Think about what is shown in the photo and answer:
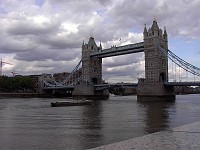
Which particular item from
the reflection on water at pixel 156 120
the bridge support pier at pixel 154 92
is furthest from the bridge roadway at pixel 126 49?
the reflection on water at pixel 156 120

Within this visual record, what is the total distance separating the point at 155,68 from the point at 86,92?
81.2 feet

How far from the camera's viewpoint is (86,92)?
Answer: 98062 millimetres

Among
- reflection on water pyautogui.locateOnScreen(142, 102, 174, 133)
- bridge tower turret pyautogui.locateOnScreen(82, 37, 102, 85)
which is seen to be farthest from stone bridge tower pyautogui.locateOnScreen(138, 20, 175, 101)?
reflection on water pyautogui.locateOnScreen(142, 102, 174, 133)

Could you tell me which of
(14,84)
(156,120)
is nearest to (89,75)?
(14,84)

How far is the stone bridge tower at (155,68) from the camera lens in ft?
256

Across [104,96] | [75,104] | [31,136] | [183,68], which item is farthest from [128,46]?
[31,136]

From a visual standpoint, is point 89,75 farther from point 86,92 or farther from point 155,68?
point 155,68

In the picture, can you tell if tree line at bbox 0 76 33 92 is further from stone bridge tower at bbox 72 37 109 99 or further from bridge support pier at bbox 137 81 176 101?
bridge support pier at bbox 137 81 176 101

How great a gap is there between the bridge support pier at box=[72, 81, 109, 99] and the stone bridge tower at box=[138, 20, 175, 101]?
18.7m

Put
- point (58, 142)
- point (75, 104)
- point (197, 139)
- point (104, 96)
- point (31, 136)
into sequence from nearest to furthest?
point (197, 139) < point (58, 142) < point (31, 136) < point (75, 104) < point (104, 96)

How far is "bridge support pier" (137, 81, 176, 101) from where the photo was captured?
76.9 metres

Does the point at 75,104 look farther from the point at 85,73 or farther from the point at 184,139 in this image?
the point at 85,73

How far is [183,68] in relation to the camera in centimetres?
8181

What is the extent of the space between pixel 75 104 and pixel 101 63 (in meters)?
56.5
